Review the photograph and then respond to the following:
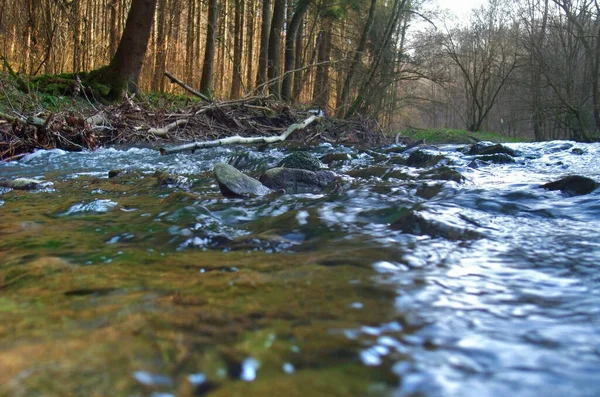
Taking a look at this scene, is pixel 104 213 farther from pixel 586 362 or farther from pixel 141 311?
pixel 586 362

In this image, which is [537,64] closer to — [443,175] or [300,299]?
[443,175]

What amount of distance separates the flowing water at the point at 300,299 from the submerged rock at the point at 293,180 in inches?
38.3

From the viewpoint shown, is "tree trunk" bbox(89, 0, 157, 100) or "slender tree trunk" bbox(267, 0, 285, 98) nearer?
"tree trunk" bbox(89, 0, 157, 100)

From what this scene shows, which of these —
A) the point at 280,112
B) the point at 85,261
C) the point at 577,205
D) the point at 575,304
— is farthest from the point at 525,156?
the point at 85,261

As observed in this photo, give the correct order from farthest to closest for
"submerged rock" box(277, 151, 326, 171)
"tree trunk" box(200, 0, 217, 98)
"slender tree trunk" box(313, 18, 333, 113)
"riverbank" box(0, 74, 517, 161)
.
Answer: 1. "slender tree trunk" box(313, 18, 333, 113)
2. "tree trunk" box(200, 0, 217, 98)
3. "riverbank" box(0, 74, 517, 161)
4. "submerged rock" box(277, 151, 326, 171)

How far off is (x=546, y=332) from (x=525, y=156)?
7.37 meters

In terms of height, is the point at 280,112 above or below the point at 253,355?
above

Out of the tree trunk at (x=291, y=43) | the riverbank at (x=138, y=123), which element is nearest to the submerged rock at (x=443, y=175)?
the riverbank at (x=138, y=123)

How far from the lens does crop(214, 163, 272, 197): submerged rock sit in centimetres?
389

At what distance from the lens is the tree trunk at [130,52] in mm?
11367

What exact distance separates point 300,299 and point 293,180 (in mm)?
3056

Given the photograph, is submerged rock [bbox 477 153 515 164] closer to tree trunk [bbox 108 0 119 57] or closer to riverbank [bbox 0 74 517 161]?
riverbank [bbox 0 74 517 161]

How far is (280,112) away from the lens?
37.2 feet

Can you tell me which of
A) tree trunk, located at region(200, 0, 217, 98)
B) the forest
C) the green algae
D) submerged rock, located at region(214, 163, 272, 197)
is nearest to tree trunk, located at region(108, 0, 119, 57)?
the forest
